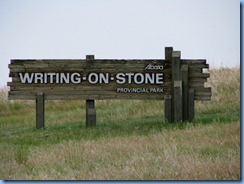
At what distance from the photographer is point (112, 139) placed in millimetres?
10617

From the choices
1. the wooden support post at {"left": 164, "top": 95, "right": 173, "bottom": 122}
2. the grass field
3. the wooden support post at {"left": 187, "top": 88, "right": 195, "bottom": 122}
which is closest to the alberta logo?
the wooden support post at {"left": 164, "top": 95, "right": 173, "bottom": 122}

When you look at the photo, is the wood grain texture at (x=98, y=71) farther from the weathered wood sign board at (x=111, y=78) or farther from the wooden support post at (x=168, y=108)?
the wooden support post at (x=168, y=108)

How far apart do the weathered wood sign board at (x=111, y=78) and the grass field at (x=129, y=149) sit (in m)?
0.76

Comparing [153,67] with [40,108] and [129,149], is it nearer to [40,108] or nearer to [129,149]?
[40,108]

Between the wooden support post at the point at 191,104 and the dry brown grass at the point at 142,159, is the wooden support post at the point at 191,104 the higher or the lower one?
the higher one

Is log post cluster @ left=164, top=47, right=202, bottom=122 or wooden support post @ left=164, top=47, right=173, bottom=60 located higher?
wooden support post @ left=164, top=47, right=173, bottom=60

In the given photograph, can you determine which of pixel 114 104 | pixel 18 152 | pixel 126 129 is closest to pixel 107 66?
pixel 126 129

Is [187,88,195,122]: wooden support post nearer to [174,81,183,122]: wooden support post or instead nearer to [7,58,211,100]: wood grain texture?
[7,58,211,100]: wood grain texture

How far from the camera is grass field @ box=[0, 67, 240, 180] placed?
7137 mm

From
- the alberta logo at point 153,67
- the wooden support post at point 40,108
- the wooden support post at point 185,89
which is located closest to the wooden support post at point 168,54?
the alberta logo at point 153,67

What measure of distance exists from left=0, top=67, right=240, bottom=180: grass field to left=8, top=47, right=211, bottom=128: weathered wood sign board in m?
0.76

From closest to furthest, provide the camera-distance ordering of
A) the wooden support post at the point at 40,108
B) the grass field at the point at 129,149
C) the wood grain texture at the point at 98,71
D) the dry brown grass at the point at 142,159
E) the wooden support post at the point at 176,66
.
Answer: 1. the dry brown grass at the point at 142,159
2. the grass field at the point at 129,149
3. the wooden support post at the point at 176,66
4. the wood grain texture at the point at 98,71
5. the wooden support post at the point at 40,108

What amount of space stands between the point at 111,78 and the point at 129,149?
4.44 m

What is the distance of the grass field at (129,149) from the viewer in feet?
23.4
